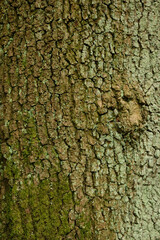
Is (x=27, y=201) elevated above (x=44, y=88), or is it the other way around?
(x=44, y=88)

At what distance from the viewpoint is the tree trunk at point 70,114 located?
4.31 ft

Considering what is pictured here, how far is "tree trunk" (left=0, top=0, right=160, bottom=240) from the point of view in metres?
1.31

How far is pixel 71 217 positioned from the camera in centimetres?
131

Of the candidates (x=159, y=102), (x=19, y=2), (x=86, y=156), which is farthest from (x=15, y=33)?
(x=159, y=102)

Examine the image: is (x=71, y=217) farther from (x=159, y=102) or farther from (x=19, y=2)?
(x=19, y=2)

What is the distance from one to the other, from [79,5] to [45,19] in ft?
0.63

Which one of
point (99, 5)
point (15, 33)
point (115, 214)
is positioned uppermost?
point (99, 5)

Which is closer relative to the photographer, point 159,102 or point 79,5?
point 79,5

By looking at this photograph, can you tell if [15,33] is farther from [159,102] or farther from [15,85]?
[159,102]

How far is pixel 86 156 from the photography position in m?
1.32

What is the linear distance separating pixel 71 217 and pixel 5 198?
0.38 m

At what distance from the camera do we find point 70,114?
4.31 ft

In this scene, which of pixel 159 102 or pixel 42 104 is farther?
pixel 159 102

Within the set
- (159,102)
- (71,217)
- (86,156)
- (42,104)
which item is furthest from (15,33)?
(71,217)
